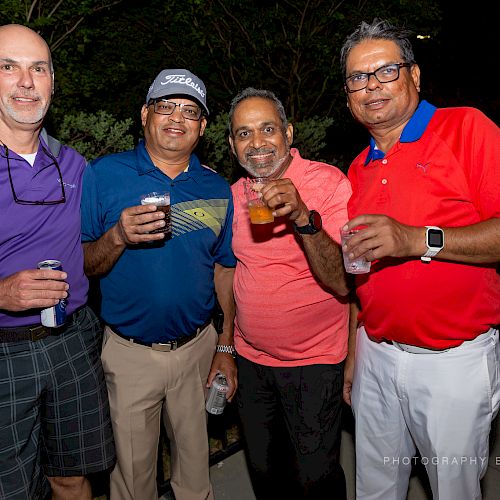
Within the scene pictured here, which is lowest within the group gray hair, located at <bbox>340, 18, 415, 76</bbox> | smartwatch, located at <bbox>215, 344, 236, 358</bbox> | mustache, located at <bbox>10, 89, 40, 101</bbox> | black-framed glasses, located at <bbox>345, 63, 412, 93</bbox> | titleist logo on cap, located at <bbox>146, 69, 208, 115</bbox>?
smartwatch, located at <bbox>215, 344, 236, 358</bbox>

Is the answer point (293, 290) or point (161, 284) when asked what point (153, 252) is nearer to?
point (161, 284)

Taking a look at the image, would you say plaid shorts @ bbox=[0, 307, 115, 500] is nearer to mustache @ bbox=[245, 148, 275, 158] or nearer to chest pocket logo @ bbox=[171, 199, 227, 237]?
chest pocket logo @ bbox=[171, 199, 227, 237]

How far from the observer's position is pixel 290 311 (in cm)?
307


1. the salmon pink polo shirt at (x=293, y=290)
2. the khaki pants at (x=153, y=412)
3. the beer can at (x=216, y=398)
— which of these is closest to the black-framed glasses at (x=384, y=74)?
the salmon pink polo shirt at (x=293, y=290)

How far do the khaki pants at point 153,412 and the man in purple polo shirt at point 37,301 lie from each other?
0.13 m

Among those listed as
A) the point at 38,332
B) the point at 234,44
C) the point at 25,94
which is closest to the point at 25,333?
the point at 38,332

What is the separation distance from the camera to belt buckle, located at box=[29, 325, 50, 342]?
2783 mm

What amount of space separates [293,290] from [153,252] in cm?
90

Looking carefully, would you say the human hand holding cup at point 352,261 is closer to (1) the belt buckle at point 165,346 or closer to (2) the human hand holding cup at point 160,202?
(2) the human hand holding cup at point 160,202

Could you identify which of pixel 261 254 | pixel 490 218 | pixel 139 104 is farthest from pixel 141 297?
pixel 139 104

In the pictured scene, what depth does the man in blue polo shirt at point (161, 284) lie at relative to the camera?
10.0 feet

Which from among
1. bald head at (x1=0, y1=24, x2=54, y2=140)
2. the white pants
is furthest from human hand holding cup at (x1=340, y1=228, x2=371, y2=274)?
bald head at (x1=0, y1=24, x2=54, y2=140)

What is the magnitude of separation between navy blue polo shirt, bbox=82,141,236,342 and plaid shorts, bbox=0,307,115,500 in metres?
0.30

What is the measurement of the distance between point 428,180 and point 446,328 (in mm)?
A: 798
